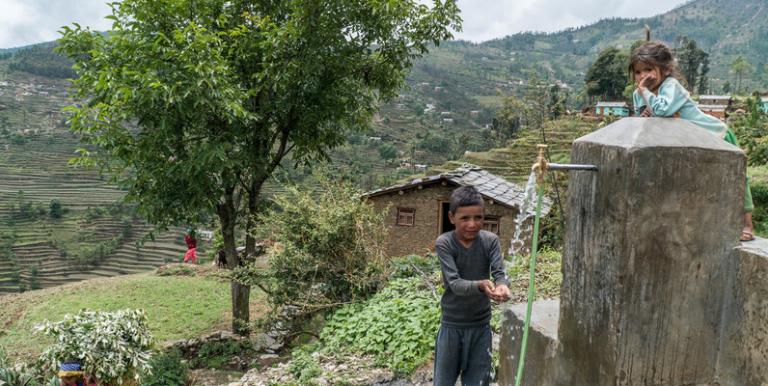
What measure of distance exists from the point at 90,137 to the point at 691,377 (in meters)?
8.69

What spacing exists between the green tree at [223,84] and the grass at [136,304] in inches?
131

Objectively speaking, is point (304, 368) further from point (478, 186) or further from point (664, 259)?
point (478, 186)

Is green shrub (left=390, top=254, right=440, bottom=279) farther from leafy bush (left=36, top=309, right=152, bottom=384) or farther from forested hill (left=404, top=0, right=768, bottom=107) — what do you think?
forested hill (left=404, top=0, right=768, bottom=107)

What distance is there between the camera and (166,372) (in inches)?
274

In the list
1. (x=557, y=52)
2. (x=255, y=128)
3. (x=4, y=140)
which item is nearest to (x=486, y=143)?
(x=255, y=128)

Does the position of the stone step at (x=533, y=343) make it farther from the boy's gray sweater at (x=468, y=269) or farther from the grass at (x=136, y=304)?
the grass at (x=136, y=304)

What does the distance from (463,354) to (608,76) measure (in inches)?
1804

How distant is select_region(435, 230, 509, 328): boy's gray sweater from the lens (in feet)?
8.94

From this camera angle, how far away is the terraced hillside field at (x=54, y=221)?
3653 centimetres

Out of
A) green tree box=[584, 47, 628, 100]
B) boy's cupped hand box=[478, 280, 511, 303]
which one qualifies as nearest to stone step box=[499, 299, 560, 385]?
boy's cupped hand box=[478, 280, 511, 303]

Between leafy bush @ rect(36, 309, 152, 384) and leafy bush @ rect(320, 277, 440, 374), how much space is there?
7.33 ft

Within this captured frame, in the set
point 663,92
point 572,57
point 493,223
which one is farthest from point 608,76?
point 572,57

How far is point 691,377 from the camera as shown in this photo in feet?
6.07

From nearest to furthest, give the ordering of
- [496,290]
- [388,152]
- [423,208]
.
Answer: [496,290]
[423,208]
[388,152]
